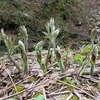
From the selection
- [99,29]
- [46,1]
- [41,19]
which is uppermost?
[46,1]

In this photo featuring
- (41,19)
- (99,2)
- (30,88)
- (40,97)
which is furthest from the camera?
(99,2)

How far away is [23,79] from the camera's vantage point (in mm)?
1442

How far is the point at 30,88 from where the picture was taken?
4.33 feet

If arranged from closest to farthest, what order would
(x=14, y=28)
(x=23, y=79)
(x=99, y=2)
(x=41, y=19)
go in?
(x=23, y=79), (x=14, y=28), (x=41, y=19), (x=99, y=2)

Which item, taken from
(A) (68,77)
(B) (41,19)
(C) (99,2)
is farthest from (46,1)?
(A) (68,77)

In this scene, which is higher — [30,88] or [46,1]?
[46,1]

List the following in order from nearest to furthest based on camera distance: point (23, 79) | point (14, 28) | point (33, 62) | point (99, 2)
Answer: point (23, 79) → point (33, 62) → point (14, 28) → point (99, 2)

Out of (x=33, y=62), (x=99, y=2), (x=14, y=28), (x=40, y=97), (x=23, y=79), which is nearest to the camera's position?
(x=40, y=97)

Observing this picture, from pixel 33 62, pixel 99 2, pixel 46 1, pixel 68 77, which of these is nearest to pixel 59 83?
pixel 68 77

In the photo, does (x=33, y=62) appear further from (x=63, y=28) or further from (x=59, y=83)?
(x=63, y=28)

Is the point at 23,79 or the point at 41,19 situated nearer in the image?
the point at 23,79

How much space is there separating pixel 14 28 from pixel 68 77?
315 centimetres

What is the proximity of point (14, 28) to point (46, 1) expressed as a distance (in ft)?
3.07

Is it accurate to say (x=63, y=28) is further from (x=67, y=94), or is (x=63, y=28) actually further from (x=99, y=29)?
(x=67, y=94)
